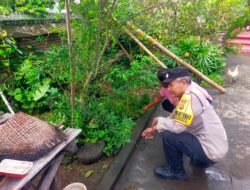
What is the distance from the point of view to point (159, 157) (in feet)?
12.4

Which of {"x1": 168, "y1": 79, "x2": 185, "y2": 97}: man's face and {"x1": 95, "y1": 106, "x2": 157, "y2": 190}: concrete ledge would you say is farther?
{"x1": 95, "y1": 106, "x2": 157, "y2": 190}: concrete ledge

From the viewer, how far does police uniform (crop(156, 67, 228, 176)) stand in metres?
2.76

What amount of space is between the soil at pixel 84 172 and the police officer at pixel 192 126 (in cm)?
85

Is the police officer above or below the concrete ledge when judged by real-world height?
above

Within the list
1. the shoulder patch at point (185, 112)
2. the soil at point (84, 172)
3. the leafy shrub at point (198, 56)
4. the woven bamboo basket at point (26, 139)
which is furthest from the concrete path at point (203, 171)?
the leafy shrub at point (198, 56)

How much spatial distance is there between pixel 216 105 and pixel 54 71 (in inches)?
153

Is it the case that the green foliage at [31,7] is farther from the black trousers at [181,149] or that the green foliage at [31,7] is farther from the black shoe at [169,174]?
the black shoe at [169,174]

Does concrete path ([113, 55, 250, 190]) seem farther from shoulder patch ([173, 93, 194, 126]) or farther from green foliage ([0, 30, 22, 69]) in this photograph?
green foliage ([0, 30, 22, 69])

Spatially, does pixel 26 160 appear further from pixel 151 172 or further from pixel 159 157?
pixel 159 157

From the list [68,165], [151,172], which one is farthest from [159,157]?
[68,165]

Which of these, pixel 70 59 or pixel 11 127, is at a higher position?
pixel 70 59

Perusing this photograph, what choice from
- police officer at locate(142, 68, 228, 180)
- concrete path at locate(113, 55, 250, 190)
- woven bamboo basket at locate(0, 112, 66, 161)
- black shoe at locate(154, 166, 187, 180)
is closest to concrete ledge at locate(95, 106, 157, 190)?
concrete path at locate(113, 55, 250, 190)

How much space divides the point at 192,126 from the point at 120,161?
45.9 inches

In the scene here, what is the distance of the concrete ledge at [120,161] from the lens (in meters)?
3.03
